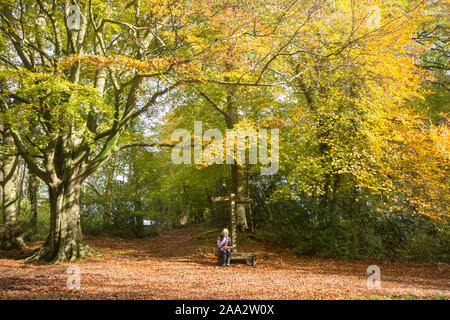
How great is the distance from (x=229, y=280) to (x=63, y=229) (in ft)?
21.1

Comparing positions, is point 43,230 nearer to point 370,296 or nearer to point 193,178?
point 193,178

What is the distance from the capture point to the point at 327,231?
42.2 ft

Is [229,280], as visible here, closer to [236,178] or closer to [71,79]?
[236,178]

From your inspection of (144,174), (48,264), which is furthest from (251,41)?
(144,174)

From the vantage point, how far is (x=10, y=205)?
13.4 m

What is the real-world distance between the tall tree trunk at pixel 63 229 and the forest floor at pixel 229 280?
2.02 ft

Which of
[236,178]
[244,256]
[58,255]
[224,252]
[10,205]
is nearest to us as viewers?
[58,255]

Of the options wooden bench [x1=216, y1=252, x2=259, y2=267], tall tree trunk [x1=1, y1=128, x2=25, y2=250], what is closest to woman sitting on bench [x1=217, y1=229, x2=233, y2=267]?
wooden bench [x1=216, y1=252, x2=259, y2=267]

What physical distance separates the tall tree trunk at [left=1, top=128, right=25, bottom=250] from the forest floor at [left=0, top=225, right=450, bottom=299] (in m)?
0.99

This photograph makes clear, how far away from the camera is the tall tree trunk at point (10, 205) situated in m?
13.3

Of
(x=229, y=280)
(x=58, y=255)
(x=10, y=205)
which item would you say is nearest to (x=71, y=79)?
(x=58, y=255)

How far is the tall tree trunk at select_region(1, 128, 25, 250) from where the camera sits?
1329 centimetres

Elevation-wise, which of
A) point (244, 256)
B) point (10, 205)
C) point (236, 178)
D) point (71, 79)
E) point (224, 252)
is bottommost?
point (244, 256)

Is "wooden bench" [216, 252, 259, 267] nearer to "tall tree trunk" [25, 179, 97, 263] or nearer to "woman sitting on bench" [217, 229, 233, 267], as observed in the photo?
"woman sitting on bench" [217, 229, 233, 267]
